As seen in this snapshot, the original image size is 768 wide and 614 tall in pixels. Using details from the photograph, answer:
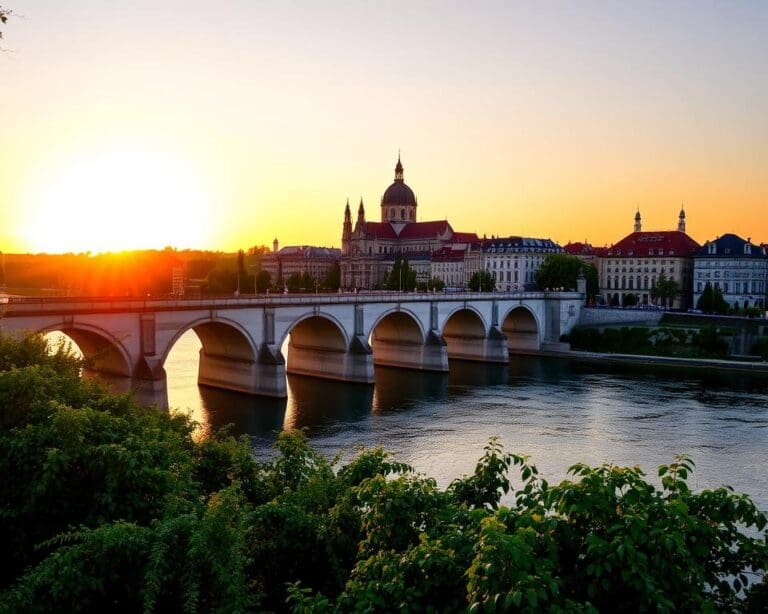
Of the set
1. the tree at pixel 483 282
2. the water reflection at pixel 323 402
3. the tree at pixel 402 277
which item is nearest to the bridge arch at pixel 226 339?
the water reflection at pixel 323 402

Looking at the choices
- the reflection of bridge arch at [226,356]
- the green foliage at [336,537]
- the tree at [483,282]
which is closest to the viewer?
the green foliage at [336,537]

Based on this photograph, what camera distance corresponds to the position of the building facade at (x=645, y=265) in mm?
107500

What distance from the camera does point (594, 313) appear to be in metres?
83.5

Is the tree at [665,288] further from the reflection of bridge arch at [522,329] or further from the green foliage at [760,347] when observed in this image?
the green foliage at [760,347]

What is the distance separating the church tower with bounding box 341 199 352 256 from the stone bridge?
9330cm

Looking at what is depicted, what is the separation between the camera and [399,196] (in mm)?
175250

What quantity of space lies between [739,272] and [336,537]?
101496mm

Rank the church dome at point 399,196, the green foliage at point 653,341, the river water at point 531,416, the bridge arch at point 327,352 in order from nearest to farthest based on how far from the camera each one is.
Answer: the river water at point 531,416 → the bridge arch at point 327,352 → the green foliage at point 653,341 → the church dome at point 399,196

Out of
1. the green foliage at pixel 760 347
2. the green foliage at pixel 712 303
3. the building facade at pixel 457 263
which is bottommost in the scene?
the green foliage at pixel 760 347

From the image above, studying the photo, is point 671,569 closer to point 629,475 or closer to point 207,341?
point 629,475

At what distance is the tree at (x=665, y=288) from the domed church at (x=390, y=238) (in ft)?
179

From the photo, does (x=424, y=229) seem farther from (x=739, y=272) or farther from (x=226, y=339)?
(x=226, y=339)

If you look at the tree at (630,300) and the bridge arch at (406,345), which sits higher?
the tree at (630,300)

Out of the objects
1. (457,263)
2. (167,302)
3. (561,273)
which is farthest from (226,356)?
(457,263)
